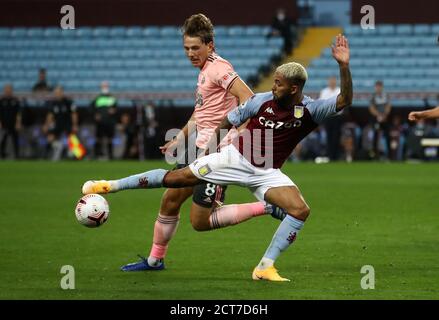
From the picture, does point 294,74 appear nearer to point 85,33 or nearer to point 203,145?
point 203,145

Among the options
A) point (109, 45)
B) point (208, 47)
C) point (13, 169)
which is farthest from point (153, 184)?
A: point (109, 45)

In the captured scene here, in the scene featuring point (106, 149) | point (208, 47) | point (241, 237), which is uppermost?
point (208, 47)

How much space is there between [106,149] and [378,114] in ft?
24.7

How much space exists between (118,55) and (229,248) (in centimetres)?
2270

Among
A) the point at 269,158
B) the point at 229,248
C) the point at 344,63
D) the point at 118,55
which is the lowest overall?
the point at 229,248

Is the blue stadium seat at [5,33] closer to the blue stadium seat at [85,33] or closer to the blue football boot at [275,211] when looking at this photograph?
the blue stadium seat at [85,33]

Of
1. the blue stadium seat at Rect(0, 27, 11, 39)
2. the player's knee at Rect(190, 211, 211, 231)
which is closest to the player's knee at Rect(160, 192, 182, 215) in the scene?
the player's knee at Rect(190, 211, 211, 231)

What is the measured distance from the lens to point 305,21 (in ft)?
111

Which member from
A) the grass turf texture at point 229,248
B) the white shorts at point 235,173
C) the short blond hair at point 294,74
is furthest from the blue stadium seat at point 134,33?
the short blond hair at point 294,74

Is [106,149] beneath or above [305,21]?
beneath

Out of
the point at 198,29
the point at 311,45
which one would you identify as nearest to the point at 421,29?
the point at 311,45

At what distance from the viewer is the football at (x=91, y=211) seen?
8.43m

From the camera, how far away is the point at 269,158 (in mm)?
8375

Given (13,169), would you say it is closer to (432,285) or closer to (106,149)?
(106,149)
